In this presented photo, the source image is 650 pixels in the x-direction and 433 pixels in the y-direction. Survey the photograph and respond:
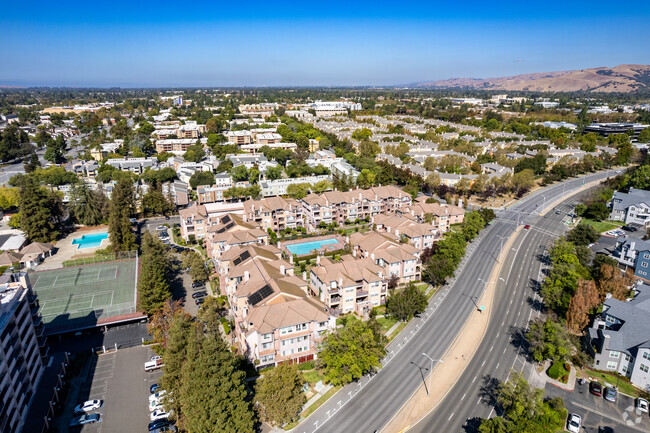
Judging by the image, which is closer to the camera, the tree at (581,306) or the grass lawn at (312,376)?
the grass lawn at (312,376)

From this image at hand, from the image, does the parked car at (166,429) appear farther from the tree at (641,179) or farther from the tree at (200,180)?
the tree at (641,179)

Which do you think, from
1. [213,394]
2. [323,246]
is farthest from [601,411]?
[323,246]

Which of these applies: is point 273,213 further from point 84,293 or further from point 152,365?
point 152,365

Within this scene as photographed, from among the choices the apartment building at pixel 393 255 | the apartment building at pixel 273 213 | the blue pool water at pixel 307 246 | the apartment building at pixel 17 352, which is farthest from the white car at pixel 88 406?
the apartment building at pixel 273 213

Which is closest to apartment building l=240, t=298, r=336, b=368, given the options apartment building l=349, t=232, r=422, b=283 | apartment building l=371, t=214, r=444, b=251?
apartment building l=349, t=232, r=422, b=283

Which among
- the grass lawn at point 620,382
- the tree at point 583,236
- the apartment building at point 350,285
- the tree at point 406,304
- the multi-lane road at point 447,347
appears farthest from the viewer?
the tree at point 583,236

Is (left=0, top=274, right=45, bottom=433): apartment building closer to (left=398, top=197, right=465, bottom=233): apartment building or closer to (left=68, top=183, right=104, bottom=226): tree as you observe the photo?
(left=68, top=183, right=104, bottom=226): tree
